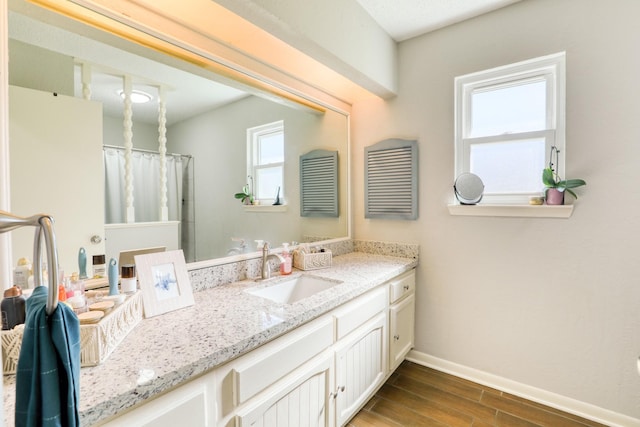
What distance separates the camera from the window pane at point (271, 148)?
198 centimetres

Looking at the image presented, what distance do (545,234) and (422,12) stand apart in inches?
63.7

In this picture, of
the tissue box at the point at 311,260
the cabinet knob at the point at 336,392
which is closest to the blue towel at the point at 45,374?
the cabinet knob at the point at 336,392

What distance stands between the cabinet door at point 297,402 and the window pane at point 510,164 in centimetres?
160

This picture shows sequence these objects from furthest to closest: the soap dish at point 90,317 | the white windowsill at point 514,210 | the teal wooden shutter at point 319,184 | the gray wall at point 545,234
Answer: the teal wooden shutter at point 319,184 → the white windowsill at point 514,210 → the gray wall at point 545,234 → the soap dish at point 90,317

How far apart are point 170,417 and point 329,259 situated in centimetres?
137

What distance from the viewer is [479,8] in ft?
6.30

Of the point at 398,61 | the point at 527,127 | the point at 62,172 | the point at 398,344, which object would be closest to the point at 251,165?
the point at 62,172

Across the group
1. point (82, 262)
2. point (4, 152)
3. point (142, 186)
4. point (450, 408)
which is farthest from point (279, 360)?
point (450, 408)

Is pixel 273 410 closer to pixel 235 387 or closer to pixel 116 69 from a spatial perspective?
pixel 235 387

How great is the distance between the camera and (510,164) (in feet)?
6.48

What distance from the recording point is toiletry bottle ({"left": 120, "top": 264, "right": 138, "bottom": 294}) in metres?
1.09

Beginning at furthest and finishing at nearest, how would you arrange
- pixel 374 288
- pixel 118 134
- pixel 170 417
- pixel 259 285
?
pixel 374 288 < pixel 259 285 < pixel 118 134 < pixel 170 417

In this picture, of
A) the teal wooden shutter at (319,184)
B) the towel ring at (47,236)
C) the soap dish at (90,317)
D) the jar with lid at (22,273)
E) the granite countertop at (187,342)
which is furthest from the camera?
the teal wooden shutter at (319,184)

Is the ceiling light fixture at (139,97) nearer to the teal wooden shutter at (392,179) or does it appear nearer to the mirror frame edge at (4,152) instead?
the mirror frame edge at (4,152)
